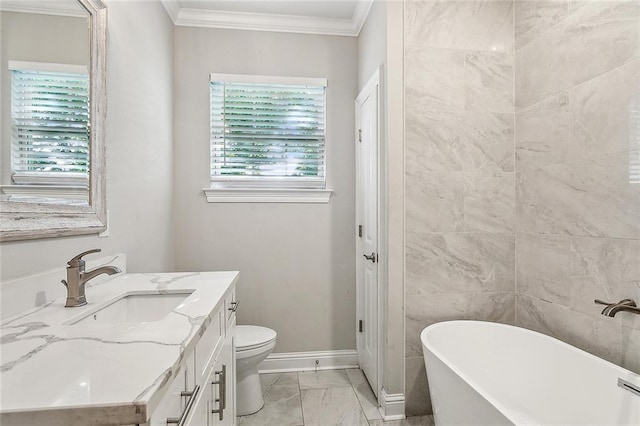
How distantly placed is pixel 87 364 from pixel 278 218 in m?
1.95

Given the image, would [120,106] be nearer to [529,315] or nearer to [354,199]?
[354,199]

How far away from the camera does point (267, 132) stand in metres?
2.61

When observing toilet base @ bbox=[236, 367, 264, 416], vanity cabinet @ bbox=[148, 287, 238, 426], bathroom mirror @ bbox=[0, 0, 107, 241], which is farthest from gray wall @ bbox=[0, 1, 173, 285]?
toilet base @ bbox=[236, 367, 264, 416]

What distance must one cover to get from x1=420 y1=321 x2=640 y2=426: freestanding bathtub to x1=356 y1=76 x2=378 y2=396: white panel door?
550 millimetres

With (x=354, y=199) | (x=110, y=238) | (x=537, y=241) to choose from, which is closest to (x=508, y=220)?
(x=537, y=241)

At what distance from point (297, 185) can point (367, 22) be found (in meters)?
1.25

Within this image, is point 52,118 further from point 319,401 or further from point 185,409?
point 319,401

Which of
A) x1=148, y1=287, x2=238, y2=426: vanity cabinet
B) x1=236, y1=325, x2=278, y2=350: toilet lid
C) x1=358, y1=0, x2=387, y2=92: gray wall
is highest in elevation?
x1=358, y1=0, x2=387, y2=92: gray wall

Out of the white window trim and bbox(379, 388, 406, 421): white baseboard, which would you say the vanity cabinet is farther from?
bbox(379, 388, 406, 421): white baseboard

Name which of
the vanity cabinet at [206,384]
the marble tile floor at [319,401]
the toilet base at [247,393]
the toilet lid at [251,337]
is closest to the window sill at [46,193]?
the vanity cabinet at [206,384]

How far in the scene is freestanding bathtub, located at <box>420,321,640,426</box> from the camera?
1278 millimetres

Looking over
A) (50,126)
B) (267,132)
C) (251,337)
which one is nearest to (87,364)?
(50,126)

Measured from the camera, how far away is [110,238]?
1572 millimetres

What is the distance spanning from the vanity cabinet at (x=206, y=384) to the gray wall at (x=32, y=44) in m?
0.77
